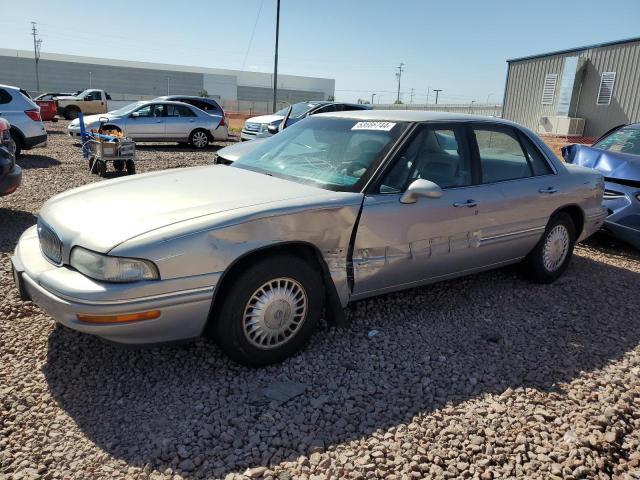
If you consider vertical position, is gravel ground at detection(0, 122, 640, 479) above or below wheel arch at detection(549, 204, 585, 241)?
below

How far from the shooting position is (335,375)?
121 inches

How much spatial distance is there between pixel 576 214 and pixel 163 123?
1288 centimetres

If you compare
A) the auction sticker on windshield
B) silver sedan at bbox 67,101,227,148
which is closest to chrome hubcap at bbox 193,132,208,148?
silver sedan at bbox 67,101,227,148

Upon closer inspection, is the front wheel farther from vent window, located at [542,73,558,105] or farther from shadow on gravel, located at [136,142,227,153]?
vent window, located at [542,73,558,105]

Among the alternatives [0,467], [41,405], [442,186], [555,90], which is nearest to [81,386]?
[41,405]

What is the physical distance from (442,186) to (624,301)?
219cm

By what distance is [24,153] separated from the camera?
1261cm

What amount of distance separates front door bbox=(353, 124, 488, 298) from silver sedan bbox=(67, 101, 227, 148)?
12654 millimetres

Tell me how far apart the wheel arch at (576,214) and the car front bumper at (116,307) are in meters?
3.50

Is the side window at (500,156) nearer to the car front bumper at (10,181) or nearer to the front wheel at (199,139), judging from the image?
the car front bumper at (10,181)

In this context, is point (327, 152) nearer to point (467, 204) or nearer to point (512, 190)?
point (467, 204)

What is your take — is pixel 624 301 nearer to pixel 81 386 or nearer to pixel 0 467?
pixel 81 386

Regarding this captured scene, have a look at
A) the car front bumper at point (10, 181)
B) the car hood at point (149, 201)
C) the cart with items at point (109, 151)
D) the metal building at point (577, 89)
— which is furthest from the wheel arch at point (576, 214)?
the metal building at point (577, 89)

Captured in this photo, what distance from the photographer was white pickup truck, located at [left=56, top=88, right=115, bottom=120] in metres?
27.7
